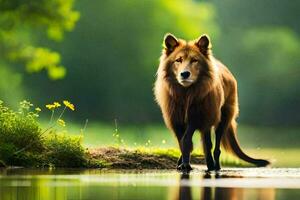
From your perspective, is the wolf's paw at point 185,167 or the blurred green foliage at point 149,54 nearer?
the wolf's paw at point 185,167

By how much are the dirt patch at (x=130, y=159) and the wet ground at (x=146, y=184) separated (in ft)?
2.27

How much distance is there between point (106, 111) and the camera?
26.8m

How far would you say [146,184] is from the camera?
37.3 feet

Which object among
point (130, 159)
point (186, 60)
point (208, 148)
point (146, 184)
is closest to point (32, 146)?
point (130, 159)

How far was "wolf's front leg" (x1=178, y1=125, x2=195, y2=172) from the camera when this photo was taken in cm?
1339

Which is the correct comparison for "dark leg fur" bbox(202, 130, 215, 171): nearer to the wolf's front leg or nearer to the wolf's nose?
the wolf's front leg

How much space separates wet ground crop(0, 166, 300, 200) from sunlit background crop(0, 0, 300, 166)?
1118 centimetres

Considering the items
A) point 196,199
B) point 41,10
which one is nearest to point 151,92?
point 41,10

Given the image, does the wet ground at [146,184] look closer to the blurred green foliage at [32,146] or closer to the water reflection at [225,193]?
the water reflection at [225,193]

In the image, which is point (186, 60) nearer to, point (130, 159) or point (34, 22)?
point (130, 159)

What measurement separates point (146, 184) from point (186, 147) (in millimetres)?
2073

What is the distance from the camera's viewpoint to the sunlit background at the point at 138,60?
2662 cm

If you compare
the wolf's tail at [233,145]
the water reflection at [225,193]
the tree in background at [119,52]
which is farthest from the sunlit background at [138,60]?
the water reflection at [225,193]

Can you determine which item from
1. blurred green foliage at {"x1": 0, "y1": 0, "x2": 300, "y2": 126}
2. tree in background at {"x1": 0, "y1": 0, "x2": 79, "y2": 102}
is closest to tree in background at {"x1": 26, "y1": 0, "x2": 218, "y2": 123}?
blurred green foliage at {"x1": 0, "y1": 0, "x2": 300, "y2": 126}
